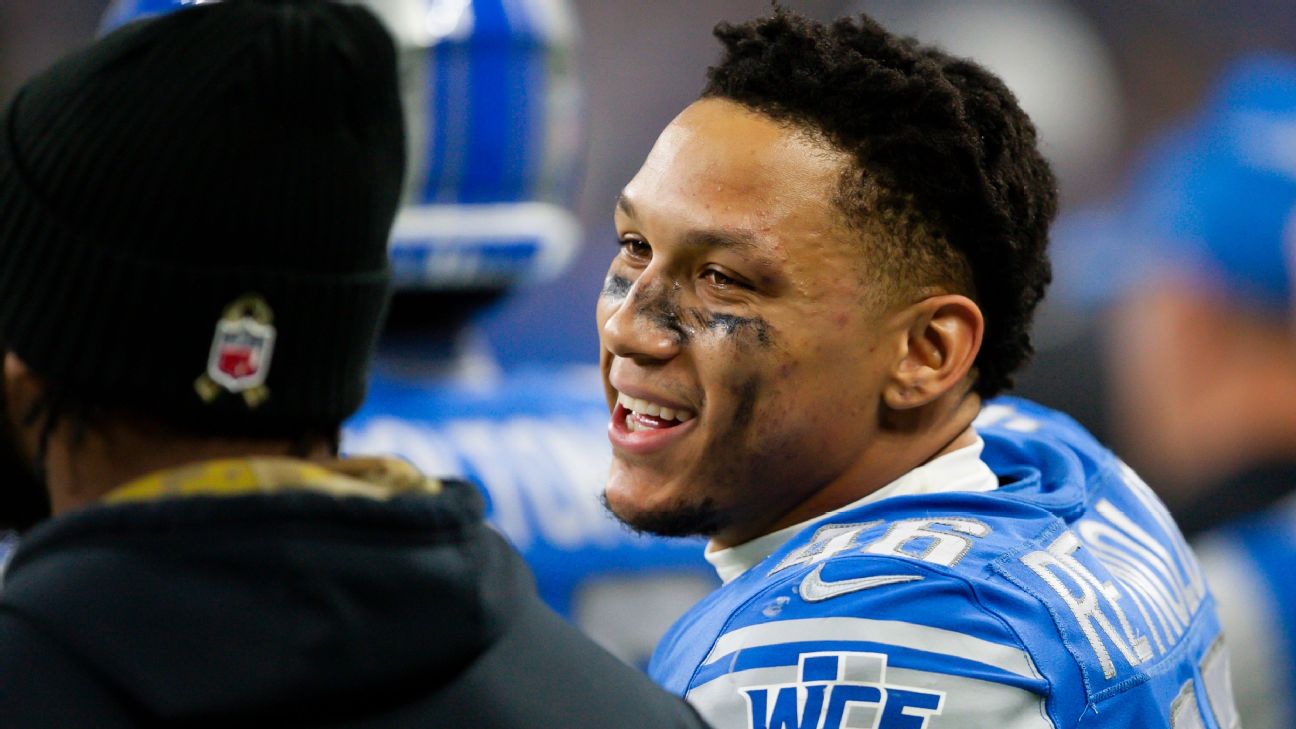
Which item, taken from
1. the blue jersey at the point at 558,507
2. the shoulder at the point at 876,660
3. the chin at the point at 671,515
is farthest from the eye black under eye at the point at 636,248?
the blue jersey at the point at 558,507

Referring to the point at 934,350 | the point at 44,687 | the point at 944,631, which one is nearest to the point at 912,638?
the point at 944,631

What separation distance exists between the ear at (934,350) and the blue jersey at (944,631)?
0.45ft

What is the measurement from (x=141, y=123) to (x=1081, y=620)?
1.07 meters

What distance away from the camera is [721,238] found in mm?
1928

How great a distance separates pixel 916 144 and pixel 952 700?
2.09 ft

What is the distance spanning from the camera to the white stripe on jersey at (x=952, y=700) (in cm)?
165

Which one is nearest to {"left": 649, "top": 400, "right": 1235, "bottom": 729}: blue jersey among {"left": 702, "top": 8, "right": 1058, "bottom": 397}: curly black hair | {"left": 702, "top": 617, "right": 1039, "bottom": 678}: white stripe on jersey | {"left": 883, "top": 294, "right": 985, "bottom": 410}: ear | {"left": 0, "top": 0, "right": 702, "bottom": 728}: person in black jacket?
{"left": 702, "top": 617, "right": 1039, "bottom": 678}: white stripe on jersey

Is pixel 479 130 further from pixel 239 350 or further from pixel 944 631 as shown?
pixel 239 350

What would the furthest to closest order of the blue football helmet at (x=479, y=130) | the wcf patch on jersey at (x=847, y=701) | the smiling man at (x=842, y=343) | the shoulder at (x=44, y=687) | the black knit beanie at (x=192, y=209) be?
the blue football helmet at (x=479, y=130), the smiling man at (x=842, y=343), the wcf patch on jersey at (x=847, y=701), the black knit beanie at (x=192, y=209), the shoulder at (x=44, y=687)

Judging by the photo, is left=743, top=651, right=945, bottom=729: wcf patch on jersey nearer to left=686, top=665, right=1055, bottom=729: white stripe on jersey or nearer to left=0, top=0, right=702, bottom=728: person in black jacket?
left=686, top=665, right=1055, bottom=729: white stripe on jersey

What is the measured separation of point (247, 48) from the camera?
1.24 metres

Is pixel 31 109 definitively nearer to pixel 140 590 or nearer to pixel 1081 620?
pixel 140 590

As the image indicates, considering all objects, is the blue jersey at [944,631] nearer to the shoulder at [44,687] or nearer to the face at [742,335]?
the face at [742,335]

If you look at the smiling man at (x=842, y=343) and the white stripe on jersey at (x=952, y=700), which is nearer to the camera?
the white stripe on jersey at (x=952, y=700)
